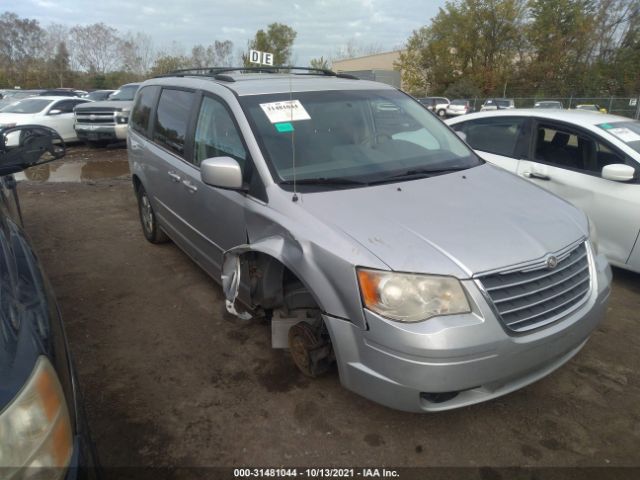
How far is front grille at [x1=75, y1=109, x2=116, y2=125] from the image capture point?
12.3 meters

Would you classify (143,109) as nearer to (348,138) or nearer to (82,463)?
(348,138)

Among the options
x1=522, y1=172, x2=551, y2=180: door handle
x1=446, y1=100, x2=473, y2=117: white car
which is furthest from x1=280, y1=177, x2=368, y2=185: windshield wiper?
x1=446, y1=100, x2=473, y2=117: white car

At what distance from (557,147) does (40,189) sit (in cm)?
824

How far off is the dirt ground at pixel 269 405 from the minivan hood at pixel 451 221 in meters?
0.95

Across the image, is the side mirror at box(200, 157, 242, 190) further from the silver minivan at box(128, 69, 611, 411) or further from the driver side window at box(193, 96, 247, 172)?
the driver side window at box(193, 96, 247, 172)

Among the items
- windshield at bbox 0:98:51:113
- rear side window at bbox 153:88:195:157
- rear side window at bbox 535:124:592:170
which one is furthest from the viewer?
windshield at bbox 0:98:51:113

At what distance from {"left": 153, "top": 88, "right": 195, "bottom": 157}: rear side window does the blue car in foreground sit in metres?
2.33

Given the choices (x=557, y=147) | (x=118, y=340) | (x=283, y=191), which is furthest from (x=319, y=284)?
(x=557, y=147)

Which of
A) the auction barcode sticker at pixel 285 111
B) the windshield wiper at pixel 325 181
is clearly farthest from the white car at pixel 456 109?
the windshield wiper at pixel 325 181

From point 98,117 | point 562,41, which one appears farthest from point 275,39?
point 98,117

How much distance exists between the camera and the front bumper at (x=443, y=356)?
208 cm

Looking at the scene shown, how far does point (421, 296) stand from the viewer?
2.13m

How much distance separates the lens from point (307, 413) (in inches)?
104

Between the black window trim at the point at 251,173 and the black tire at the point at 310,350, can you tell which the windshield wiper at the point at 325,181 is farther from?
the black tire at the point at 310,350
